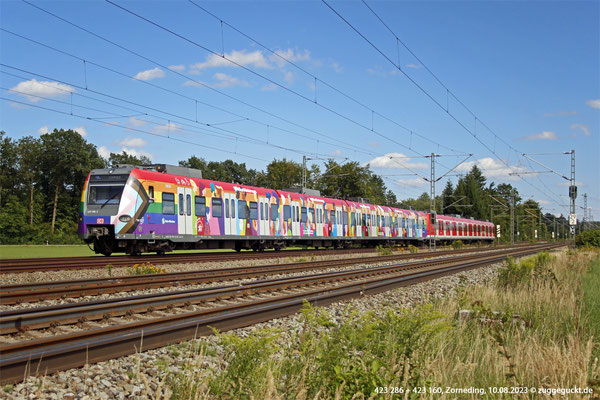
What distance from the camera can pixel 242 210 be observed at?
24984 mm

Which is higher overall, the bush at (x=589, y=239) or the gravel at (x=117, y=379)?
the gravel at (x=117, y=379)

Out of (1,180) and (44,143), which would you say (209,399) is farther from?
(44,143)

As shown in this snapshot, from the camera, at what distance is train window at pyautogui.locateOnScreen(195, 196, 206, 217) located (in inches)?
867

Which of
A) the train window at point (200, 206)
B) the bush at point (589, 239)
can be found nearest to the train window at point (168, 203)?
the train window at point (200, 206)

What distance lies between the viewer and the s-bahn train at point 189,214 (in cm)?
1905

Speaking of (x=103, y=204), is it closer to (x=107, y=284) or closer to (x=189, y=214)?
(x=189, y=214)

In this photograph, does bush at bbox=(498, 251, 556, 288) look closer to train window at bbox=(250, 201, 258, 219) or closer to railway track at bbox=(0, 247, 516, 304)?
railway track at bbox=(0, 247, 516, 304)

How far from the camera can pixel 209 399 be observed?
411 cm

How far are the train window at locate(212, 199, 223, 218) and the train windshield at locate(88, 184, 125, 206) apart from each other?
16.1 ft

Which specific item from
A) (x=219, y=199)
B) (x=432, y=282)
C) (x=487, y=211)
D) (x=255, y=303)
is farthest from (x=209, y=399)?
(x=487, y=211)

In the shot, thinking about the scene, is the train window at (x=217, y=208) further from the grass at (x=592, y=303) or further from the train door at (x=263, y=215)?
the grass at (x=592, y=303)

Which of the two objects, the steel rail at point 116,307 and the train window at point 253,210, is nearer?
the steel rail at point 116,307

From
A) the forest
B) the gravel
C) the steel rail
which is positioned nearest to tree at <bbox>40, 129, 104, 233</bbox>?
the forest

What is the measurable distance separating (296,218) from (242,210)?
5.55m
